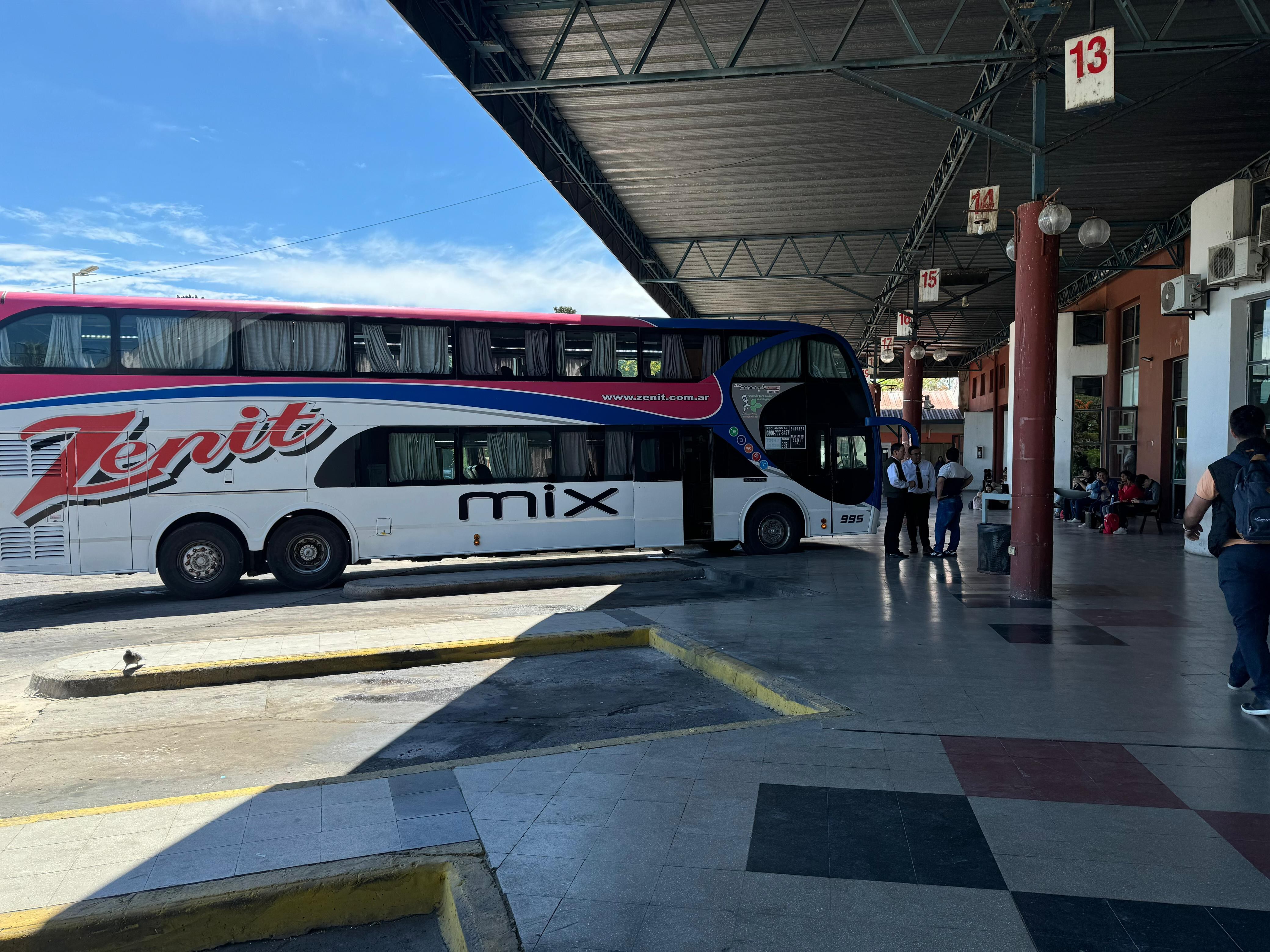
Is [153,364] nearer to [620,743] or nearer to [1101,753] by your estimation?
[620,743]

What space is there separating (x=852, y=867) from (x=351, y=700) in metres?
4.48

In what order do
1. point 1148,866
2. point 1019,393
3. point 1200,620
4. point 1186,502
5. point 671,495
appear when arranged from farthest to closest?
1. point 1186,502
2. point 671,495
3. point 1019,393
4. point 1200,620
5. point 1148,866

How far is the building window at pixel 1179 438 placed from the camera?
21.0 metres

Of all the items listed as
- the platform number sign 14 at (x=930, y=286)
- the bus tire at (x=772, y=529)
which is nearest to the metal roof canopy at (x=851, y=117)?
the platform number sign 14 at (x=930, y=286)

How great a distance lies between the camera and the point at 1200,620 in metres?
8.88

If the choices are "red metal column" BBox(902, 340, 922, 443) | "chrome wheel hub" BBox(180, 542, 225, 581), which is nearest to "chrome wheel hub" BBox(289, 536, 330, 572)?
"chrome wheel hub" BBox(180, 542, 225, 581)

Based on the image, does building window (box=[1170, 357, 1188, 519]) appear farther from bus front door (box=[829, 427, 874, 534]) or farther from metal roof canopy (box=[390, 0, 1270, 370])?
bus front door (box=[829, 427, 874, 534])

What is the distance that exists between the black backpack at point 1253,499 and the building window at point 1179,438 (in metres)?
17.5

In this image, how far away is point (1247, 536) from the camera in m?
5.50

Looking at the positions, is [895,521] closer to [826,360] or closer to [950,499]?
[950,499]

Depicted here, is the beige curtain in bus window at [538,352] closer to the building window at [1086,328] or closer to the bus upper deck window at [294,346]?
the bus upper deck window at [294,346]

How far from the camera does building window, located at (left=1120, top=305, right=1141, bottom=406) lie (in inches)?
971

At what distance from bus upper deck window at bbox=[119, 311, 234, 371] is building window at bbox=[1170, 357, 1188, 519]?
20.0m

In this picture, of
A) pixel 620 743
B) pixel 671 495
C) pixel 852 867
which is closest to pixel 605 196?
pixel 671 495
